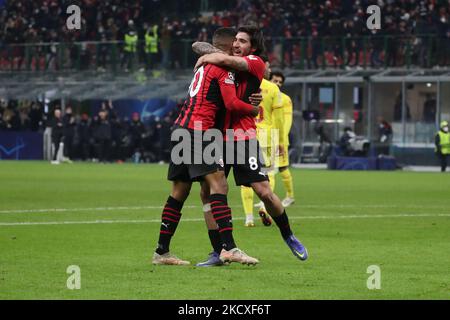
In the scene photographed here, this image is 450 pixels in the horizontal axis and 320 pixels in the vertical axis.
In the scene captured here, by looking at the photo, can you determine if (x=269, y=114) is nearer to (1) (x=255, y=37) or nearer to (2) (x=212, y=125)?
(1) (x=255, y=37)

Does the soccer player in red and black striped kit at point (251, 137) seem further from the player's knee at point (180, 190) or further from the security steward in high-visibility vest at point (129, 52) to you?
the security steward in high-visibility vest at point (129, 52)

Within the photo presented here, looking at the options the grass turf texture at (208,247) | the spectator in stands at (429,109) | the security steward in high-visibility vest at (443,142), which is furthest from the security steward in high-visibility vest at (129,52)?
the grass turf texture at (208,247)

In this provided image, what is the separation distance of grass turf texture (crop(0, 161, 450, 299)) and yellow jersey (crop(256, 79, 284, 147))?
139 cm

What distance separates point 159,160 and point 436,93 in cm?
1172

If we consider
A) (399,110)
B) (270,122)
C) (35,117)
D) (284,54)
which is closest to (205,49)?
(270,122)

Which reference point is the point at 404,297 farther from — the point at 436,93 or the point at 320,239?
the point at 436,93

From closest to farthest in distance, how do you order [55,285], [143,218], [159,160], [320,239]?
1. [55,285]
2. [320,239]
3. [143,218]
4. [159,160]

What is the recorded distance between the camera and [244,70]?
1208 cm

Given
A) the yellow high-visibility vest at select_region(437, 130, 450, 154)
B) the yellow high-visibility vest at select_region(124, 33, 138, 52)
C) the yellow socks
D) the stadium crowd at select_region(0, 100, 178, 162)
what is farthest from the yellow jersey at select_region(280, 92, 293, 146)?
the yellow high-visibility vest at select_region(124, 33, 138, 52)

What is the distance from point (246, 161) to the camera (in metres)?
12.3

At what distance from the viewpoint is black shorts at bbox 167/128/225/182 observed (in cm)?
1206

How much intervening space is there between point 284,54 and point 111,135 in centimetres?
793

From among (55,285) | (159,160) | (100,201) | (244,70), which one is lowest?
(159,160)
